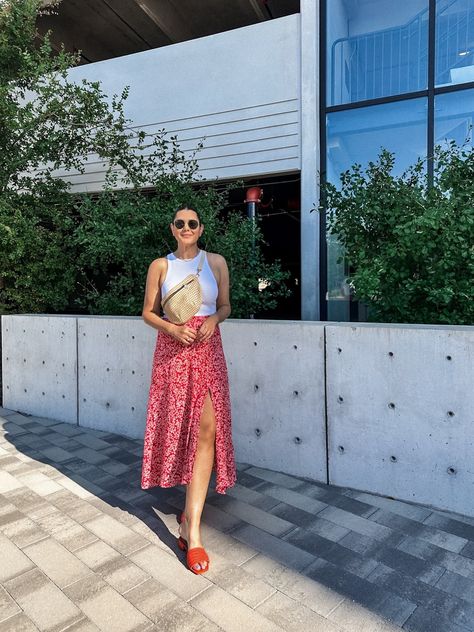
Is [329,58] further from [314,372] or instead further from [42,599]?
[42,599]

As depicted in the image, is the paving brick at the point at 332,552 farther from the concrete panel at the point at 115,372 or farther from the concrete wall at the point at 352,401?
the concrete panel at the point at 115,372

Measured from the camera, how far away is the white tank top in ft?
7.93

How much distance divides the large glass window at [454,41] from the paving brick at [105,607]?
6375mm

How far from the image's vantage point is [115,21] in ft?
32.3

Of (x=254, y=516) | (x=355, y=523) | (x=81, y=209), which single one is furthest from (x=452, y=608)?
(x=81, y=209)

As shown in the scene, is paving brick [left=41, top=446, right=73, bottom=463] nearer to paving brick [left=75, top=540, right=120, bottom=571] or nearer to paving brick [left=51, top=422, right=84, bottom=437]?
paving brick [left=51, top=422, right=84, bottom=437]

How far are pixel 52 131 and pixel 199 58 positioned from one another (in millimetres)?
2373

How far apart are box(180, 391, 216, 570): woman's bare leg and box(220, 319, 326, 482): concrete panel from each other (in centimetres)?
104

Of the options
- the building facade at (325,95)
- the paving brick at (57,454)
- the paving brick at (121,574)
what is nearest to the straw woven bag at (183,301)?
the paving brick at (121,574)

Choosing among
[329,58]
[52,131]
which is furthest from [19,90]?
[329,58]

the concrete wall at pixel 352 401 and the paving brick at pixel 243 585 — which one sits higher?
the concrete wall at pixel 352 401

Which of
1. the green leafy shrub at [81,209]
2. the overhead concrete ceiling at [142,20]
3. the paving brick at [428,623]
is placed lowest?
the paving brick at [428,623]

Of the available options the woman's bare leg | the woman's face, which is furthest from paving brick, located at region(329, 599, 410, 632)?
the woman's face

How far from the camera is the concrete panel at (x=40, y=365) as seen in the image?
481 centimetres
